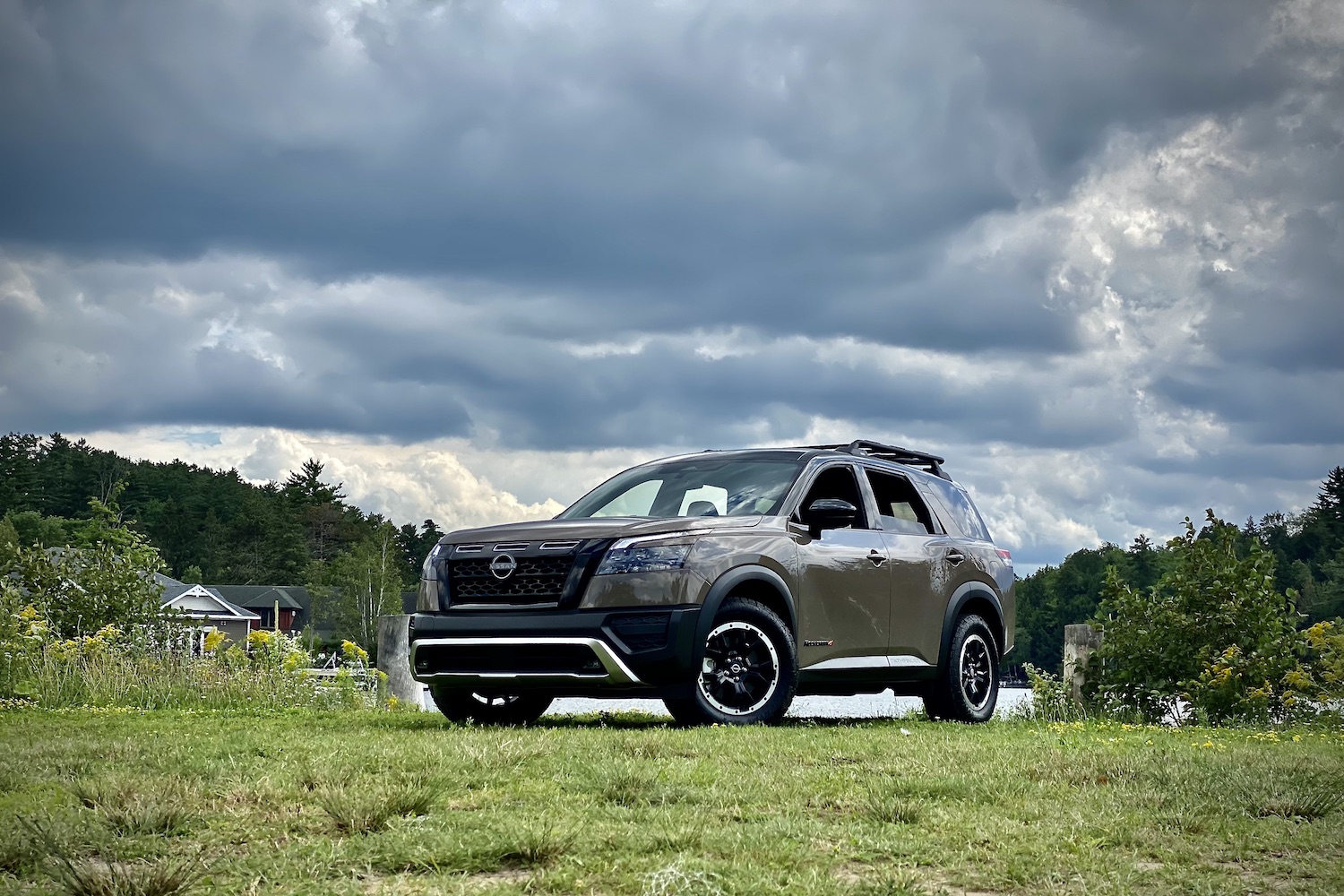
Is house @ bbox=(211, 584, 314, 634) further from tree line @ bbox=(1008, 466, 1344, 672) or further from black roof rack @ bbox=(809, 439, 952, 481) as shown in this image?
black roof rack @ bbox=(809, 439, 952, 481)

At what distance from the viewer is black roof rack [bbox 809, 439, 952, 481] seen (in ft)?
35.2

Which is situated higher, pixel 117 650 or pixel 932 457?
pixel 932 457

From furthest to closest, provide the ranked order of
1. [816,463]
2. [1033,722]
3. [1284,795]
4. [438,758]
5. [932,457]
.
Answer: [932,457], [1033,722], [816,463], [438,758], [1284,795]

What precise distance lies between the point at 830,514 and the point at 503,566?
7.40ft

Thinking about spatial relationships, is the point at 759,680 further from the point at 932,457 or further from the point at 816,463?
the point at 932,457

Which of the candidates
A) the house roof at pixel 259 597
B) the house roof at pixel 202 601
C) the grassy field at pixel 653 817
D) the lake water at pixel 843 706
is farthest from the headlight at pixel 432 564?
the house roof at pixel 259 597

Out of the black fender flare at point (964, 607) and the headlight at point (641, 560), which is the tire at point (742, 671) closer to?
the headlight at point (641, 560)

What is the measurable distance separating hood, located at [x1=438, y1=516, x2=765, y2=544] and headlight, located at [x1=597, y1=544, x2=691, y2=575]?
0.13 metres

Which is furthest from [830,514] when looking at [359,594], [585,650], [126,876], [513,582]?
[359,594]

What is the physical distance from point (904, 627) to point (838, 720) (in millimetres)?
853

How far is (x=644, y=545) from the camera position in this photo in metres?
8.66

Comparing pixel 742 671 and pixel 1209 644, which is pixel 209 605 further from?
pixel 742 671

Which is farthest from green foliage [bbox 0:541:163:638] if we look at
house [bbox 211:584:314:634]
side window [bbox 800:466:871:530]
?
house [bbox 211:584:314:634]

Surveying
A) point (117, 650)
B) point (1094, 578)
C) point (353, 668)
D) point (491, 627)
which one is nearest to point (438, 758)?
point (491, 627)
